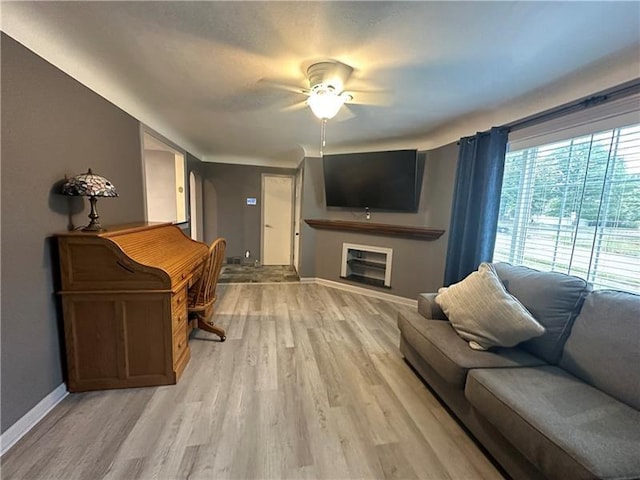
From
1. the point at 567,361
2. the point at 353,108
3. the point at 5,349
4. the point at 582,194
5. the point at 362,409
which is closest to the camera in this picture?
the point at 5,349

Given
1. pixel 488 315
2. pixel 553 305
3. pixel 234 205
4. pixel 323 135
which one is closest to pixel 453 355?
pixel 488 315

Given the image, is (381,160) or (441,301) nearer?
(441,301)

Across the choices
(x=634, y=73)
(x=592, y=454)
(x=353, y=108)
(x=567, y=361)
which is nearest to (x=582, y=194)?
(x=634, y=73)

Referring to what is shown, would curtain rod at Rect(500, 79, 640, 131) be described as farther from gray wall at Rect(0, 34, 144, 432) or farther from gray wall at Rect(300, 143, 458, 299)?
gray wall at Rect(0, 34, 144, 432)

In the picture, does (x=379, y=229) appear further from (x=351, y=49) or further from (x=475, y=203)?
(x=351, y=49)

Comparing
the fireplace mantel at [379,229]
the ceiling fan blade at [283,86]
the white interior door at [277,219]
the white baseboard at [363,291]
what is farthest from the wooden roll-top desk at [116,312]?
the white interior door at [277,219]

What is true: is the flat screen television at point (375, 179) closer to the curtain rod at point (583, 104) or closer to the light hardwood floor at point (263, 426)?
the curtain rod at point (583, 104)

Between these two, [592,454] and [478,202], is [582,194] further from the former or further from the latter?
[592,454]

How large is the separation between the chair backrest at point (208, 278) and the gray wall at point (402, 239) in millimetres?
2164

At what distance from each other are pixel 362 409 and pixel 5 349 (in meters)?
2.02

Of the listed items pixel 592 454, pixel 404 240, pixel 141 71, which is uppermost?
pixel 141 71

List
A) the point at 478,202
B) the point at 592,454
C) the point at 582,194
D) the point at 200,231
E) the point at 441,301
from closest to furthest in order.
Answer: the point at 592,454 → the point at 582,194 → the point at 441,301 → the point at 478,202 → the point at 200,231

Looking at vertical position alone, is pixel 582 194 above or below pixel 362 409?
above

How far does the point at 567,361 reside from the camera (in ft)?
5.17
